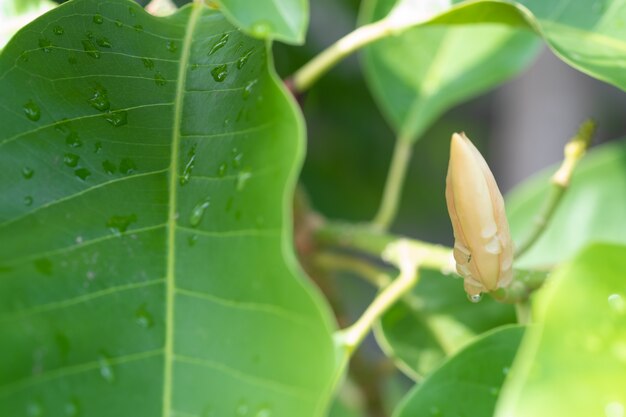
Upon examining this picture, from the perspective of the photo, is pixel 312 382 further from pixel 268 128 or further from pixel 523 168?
pixel 523 168

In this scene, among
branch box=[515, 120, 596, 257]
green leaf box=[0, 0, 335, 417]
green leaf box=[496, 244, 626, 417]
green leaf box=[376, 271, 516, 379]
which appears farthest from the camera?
green leaf box=[376, 271, 516, 379]

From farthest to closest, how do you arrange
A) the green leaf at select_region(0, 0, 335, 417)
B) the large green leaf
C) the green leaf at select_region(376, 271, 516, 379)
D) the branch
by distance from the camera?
the large green leaf < the green leaf at select_region(376, 271, 516, 379) < the branch < the green leaf at select_region(0, 0, 335, 417)

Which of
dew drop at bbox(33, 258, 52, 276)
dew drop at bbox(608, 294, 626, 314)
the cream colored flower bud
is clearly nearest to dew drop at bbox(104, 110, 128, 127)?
dew drop at bbox(33, 258, 52, 276)

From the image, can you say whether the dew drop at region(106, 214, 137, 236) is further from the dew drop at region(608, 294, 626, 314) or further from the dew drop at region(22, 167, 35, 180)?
the dew drop at region(608, 294, 626, 314)

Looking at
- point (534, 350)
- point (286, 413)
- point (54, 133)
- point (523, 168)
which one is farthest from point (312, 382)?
point (523, 168)

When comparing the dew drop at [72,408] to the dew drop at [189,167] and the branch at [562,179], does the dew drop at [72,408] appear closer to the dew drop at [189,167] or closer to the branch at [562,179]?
the dew drop at [189,167]

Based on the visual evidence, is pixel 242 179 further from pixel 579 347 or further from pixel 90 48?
pixel 579 347
